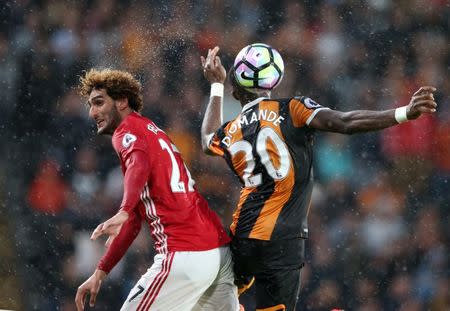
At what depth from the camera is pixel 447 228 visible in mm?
7000

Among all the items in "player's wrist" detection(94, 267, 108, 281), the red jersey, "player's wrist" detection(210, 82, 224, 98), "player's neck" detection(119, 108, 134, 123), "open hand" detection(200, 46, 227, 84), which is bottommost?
"player's wrist" detection(94, 267, 108, 281)

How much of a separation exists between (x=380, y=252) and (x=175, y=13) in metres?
3.18

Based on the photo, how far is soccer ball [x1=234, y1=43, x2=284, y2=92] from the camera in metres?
4.60

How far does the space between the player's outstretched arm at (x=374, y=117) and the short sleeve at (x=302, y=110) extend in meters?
0.03

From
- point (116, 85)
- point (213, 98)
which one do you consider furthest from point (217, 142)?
point (116, 85)

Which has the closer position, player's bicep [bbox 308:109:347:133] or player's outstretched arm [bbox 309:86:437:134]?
player's outstretched arm [bbox 309:86:437:134]

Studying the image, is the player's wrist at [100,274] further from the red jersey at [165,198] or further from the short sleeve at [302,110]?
the short sleeve at [302,110]

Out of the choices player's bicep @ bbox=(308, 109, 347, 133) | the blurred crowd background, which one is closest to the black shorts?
player's bicep @ bbox=(308, 109, 347, 133)

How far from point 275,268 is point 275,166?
557 millimetres

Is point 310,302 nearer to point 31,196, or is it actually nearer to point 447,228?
point 447,228

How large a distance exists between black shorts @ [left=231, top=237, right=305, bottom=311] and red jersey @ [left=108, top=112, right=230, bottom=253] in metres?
0.23

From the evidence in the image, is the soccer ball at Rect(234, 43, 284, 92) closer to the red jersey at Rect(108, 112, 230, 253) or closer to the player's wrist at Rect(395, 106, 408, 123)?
the red jersey at Rect(108, 112, 230, 253)

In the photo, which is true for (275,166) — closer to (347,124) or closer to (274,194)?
(274,194)

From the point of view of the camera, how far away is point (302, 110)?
4.34 m
